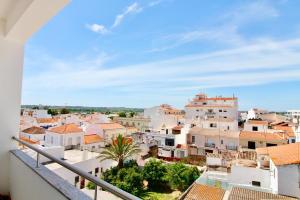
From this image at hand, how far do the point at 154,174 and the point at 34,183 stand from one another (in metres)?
10.3

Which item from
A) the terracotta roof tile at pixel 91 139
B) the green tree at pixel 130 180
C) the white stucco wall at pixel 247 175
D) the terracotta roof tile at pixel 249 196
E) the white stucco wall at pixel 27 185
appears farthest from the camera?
the terracotta roof tile at pixel 91 139

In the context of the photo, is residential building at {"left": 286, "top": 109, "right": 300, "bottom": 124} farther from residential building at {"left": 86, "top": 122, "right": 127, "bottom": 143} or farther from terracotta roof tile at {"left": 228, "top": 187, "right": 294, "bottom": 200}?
terracotta roof tile at {"left": 228, "top": 187, "right": 294, "bottom": 200}

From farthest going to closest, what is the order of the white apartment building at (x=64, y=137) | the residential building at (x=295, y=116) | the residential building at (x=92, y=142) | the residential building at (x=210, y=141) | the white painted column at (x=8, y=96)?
the residential building at (x=295, y=116) → the residential building at (x=210, y=141) → the residential building at (x=92, y=142) → the white apartment building at (x=64, y=137) → the white painted column at (x=8, y=96)

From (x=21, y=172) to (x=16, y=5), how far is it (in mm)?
1277

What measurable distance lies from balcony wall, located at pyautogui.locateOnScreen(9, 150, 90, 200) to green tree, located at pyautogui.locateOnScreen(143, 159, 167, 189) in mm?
9618

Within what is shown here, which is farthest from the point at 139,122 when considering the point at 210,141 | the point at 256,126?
the point at 256,126

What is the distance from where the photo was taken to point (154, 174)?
11.0 metres

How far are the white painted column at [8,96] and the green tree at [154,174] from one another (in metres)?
9.53

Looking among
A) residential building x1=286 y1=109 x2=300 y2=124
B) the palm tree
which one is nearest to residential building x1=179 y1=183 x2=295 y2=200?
the palm tree

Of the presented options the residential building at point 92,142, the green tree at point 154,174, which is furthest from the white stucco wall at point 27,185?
the residential building at point 92,142

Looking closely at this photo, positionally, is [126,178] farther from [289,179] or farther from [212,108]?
[212,108]

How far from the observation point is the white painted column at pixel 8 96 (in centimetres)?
189

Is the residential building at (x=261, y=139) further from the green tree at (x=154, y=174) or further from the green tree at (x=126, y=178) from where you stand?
the green tree at (x=126, y=178)

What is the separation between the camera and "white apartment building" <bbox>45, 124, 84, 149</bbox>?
1360cm
